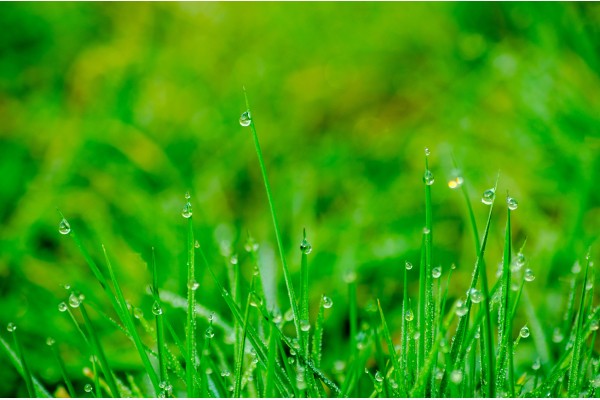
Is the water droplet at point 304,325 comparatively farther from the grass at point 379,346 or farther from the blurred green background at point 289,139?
the blurred green background at point 289,139

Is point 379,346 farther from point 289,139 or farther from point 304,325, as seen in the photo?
point 289,139

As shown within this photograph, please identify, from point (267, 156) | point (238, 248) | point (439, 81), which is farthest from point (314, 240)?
point (439, 81)

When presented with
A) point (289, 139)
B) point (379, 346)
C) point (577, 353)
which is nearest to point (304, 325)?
point (379, 346)

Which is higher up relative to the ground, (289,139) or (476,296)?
(289,139)

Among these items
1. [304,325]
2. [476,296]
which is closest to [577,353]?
[476,296]

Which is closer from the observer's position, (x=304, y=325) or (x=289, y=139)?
(x=304, y=325)

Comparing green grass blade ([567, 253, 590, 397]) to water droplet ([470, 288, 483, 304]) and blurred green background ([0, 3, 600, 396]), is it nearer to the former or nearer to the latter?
water droplet ([470, 288, 483, 304])

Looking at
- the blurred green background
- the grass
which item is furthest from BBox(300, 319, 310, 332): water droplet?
the blurred green background

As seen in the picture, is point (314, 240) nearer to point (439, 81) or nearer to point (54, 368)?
point (54, 368)

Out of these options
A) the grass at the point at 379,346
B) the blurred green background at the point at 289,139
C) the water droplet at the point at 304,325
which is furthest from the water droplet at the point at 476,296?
the blurred green background at the point at 289,139

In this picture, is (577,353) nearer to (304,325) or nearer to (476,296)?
(476,296)
